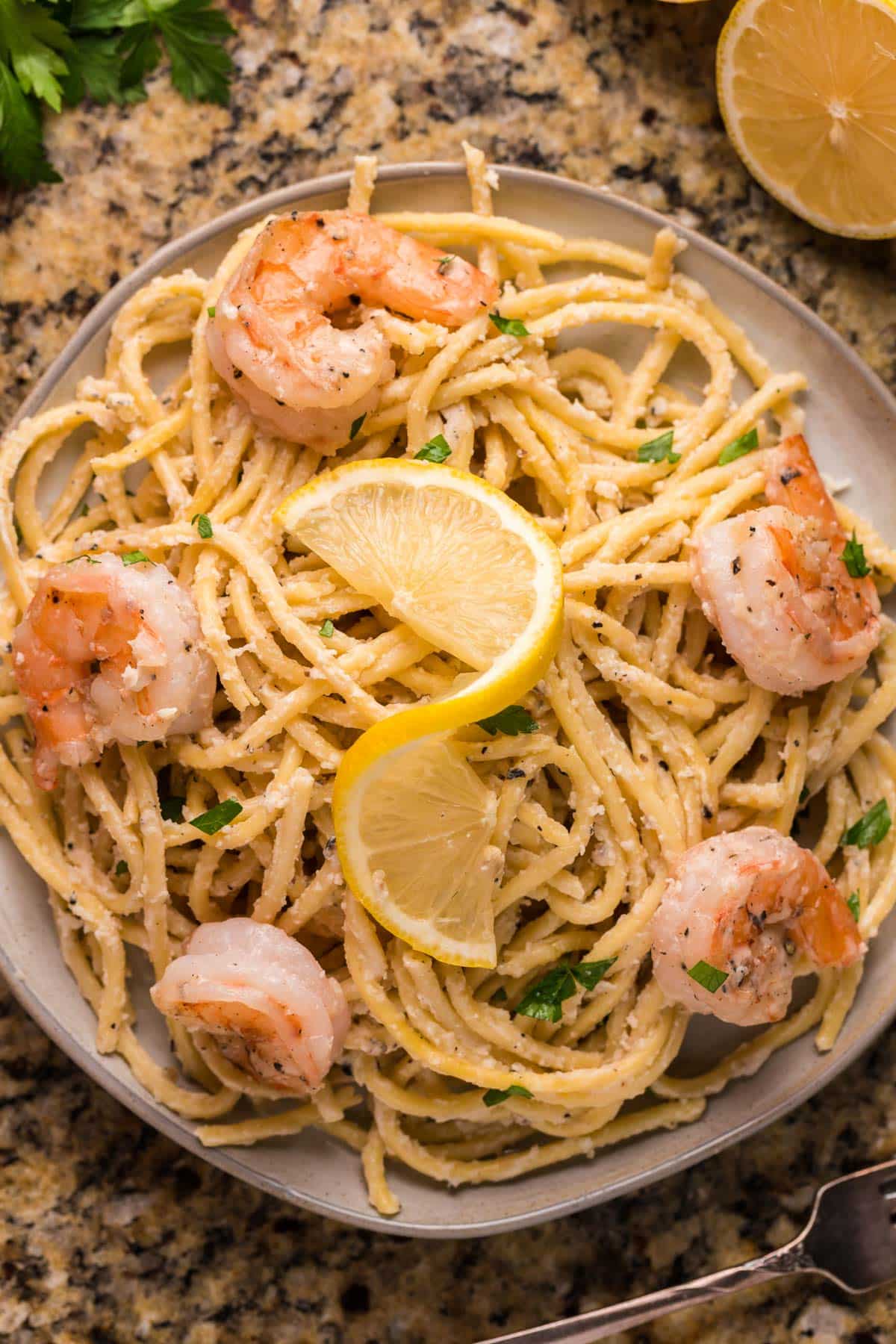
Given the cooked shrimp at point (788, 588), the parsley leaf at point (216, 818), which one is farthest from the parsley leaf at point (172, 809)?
the cooked shrimp at point (788, 588)

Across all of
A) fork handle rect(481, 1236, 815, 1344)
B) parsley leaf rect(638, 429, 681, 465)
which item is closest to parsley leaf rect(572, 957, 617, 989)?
fork handle rect(481, 1236, 815, 1344)

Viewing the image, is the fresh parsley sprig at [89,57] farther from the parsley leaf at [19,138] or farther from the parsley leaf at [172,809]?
the parsley leaf at [172,809]

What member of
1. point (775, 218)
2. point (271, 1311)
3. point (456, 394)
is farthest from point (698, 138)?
point (271, 1311)

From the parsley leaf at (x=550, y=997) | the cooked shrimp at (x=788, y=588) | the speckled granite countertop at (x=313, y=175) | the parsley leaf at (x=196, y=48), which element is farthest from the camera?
the speckled granite countertop at (x=313, y=175)

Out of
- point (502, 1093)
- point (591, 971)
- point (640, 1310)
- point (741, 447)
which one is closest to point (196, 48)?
point (741, 447)

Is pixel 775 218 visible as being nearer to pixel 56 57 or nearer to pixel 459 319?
pixel 459 319

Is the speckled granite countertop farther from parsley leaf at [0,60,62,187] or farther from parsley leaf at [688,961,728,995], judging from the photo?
parsley leaf at [688,961,728,995]
